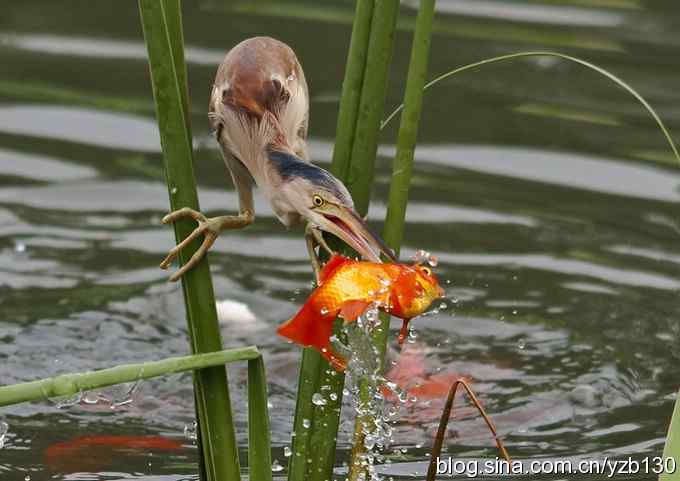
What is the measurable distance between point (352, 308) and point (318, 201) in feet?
1.12

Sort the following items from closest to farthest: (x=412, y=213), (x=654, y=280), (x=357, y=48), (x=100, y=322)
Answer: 1. (x=357, y=48)
2. (x=100, y=322)
3. (x=654, y=280)
4. (x=412, y=213)

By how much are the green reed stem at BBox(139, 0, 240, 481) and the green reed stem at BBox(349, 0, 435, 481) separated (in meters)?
0.35

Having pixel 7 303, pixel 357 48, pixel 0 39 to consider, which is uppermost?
pixel 357 48

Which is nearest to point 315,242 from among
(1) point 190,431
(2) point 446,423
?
(2) point 446,423

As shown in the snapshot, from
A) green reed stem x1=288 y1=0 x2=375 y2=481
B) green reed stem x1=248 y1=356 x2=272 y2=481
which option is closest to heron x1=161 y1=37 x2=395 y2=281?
green reed stem x1=288 y1=0 x2=375 y2=481

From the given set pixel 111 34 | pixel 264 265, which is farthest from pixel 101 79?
pixel 264 265

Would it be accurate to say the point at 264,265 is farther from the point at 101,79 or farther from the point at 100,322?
the point at 101,79

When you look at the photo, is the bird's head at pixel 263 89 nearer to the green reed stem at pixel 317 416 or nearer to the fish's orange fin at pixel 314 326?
the green reed stem at pixel 317 416

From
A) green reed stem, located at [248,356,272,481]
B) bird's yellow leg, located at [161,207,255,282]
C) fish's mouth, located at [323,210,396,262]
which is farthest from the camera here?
fish's mouth, located at [323,210,396,262]

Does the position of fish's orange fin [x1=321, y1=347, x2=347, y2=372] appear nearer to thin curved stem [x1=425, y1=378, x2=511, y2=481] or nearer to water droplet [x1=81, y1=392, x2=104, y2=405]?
thin curved stem [x1=425, y1=378, x2=511, y2=481]

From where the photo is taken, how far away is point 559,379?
412 cm

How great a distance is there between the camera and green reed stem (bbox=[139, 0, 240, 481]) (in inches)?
88.8

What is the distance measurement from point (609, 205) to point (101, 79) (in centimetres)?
243

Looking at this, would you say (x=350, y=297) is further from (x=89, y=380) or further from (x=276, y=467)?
(x=276, y=467)
